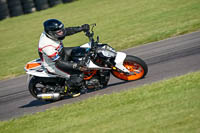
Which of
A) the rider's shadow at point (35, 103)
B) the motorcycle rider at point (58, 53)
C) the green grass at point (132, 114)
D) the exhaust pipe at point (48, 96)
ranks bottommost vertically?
the rider's shadow at point (35, 103)

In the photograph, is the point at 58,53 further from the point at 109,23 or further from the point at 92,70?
the point at 109,23

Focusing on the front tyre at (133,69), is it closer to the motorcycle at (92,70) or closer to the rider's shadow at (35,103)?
A: the motorcycle at (92,70)

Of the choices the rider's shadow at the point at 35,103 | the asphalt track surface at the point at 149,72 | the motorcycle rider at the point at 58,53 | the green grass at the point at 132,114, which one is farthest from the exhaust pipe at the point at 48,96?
the green grass at the point at 132,114

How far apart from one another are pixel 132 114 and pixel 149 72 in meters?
3.16

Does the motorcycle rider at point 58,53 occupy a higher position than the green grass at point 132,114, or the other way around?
the motorcycle rider at point 58,53

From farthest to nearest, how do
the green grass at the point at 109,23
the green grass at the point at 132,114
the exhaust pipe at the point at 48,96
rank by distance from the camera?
the green grass at the point at 109,23
the exhaust pipe at the point at 48,96
the green grass at the point at 132,114

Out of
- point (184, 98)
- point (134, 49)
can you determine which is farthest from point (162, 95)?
point (134, 49)

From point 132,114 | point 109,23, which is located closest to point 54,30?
point 132,114

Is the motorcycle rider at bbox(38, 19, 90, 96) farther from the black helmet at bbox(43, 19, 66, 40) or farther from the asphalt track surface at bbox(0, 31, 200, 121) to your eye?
the asphalt track surface at bbox(0, 31, 200, 121)

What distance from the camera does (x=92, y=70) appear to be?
26.5ft

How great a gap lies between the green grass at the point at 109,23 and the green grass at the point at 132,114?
6.03m

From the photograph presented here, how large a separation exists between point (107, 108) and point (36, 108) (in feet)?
8.34

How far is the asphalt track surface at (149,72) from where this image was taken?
8117mm

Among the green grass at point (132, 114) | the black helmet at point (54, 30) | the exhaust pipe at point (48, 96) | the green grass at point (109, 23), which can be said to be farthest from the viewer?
the green grass at point (109, 23)
